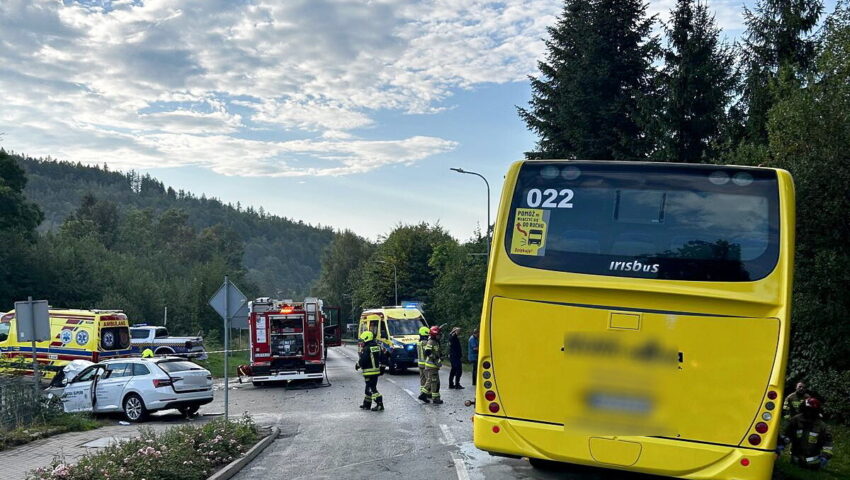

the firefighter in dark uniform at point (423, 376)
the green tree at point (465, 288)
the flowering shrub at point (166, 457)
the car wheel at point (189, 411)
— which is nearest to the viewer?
the flowering shrub at point (166, 457)

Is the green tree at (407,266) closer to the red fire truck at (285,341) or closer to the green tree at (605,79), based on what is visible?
the green tree at (605,79)

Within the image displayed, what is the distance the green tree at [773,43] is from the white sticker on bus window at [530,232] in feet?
55.7

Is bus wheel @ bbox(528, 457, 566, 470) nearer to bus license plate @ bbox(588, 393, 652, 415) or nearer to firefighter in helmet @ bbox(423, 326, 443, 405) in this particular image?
bus license plate @ bbox(588, 393, 652, 415)

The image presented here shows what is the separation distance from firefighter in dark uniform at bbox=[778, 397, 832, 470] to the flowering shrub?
772cm

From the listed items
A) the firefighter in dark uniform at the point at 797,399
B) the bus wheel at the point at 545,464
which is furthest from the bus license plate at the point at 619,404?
the firefighter in dark uniform at the point at 797,399

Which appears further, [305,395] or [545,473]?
[305,395]

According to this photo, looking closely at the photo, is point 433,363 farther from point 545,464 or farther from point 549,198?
point 549,198

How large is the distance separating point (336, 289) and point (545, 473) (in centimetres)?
11861

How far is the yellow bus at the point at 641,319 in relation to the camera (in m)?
7.07

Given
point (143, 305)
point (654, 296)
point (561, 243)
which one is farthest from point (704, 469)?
point (143, 305)

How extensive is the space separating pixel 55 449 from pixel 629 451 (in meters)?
9.39

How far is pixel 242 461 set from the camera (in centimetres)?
1083

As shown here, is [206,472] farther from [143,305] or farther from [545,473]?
[143,305]

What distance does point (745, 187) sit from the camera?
7711mm
